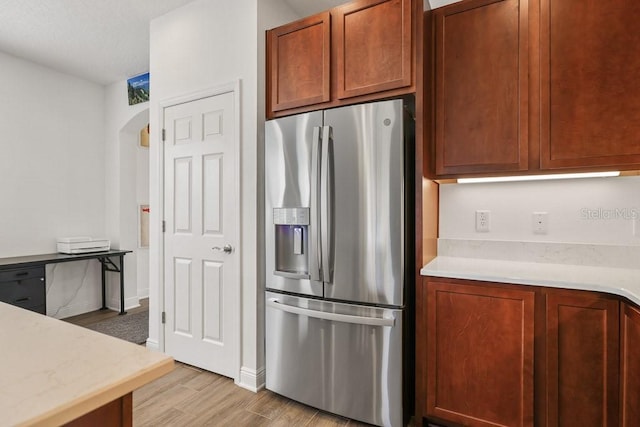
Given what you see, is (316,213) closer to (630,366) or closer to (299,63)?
(299,63)

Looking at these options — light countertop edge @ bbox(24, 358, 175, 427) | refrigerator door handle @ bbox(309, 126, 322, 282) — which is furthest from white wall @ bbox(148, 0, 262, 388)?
light countertop edge @ bbox(24, 358, 175, 427)

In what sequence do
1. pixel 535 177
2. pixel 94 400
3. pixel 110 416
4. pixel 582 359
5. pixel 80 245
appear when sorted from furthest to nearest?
pixel 80 245 → pixel 535 177 → pixel 582 359 → pixel 110 416 → pixel 94 400

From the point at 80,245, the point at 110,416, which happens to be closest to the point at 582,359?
the point at 110,416

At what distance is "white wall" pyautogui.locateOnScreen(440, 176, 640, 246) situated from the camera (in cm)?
190

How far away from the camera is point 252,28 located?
7.89 feet

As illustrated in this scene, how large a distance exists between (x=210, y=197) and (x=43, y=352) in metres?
1.95

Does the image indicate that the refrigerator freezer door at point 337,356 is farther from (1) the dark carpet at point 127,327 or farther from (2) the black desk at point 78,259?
(2) the black desk at point 78,259

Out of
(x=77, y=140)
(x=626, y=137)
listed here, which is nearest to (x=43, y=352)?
(x=626, y=137)

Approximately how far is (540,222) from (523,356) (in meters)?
0.85

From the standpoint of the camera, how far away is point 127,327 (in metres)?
3.68

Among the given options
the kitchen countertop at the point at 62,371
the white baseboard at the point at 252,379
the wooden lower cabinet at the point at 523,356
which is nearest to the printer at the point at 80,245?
the white baseboard at the point at 252,379

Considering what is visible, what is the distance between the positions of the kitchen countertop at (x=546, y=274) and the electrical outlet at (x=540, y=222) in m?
0.20

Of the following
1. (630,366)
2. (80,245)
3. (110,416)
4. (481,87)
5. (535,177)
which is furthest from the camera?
Answer: (80,245)

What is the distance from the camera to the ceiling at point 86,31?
2.72 meters
